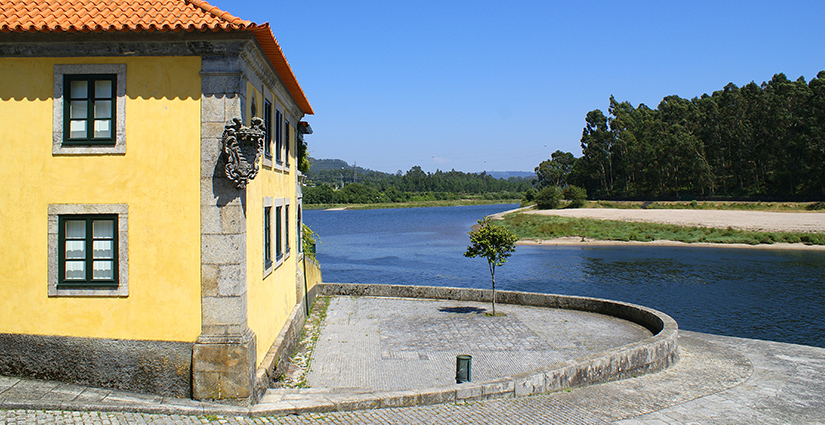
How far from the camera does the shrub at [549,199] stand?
113519mm

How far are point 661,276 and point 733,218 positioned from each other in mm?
37397

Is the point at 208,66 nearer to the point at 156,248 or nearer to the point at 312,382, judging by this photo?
the point at 156,248

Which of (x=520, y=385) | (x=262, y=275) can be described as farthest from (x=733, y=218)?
(x=262, y=275)

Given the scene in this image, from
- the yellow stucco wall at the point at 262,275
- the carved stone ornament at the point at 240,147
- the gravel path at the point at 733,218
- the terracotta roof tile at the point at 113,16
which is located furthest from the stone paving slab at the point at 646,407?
the gravel path at the point at 733,218

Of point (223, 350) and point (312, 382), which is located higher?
point (223, 350)

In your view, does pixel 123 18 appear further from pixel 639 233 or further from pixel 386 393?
pixel 639 233

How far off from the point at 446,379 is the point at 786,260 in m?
50.0

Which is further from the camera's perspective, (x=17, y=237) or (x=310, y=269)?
(x=310, y=269)

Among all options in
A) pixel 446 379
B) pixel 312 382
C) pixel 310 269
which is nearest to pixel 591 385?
pixel 446 379

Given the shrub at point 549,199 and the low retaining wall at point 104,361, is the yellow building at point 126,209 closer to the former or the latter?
the low retaining wall at point 104,361

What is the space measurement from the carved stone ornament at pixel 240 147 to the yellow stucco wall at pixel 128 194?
0.62 meters

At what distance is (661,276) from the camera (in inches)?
1678

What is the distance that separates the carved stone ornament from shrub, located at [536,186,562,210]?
10892 centimetres

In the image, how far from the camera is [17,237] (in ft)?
29.3
